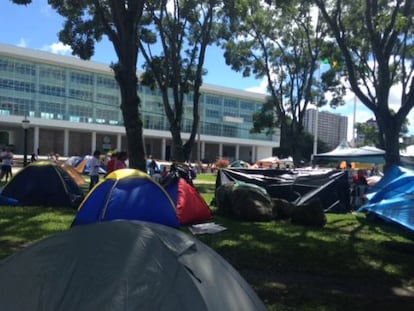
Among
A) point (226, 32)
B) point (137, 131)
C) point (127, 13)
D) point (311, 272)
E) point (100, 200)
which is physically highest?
point (226, 32)

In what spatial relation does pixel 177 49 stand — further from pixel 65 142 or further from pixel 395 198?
pixel 65 142

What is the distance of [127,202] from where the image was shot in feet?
30.0

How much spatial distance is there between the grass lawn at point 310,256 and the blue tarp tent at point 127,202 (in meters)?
0.82

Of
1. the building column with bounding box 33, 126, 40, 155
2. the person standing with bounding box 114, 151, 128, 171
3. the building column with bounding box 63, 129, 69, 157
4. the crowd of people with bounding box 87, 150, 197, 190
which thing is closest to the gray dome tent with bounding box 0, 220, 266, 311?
the crowd of people with bounding box 87, 150, 197, 190

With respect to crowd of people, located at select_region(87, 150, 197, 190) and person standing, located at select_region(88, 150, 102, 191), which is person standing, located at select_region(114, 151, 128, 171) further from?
person standing, located at select_region(88, 150, 102, 191)

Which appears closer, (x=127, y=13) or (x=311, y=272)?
(x=311, y=272)

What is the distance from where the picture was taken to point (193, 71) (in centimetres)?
2411

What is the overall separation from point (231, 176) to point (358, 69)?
9.34m

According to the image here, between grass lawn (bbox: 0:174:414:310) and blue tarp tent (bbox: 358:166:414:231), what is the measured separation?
1.17 ft

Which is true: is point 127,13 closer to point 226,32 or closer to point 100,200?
point 100,200

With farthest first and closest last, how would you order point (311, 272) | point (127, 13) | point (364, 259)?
point (127, 13)
point (364, 259)
point (311, 272)

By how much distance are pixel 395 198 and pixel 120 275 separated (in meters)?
9.67

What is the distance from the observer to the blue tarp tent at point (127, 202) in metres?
9.03

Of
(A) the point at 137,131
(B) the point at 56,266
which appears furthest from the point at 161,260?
(A) the point at 137,131
